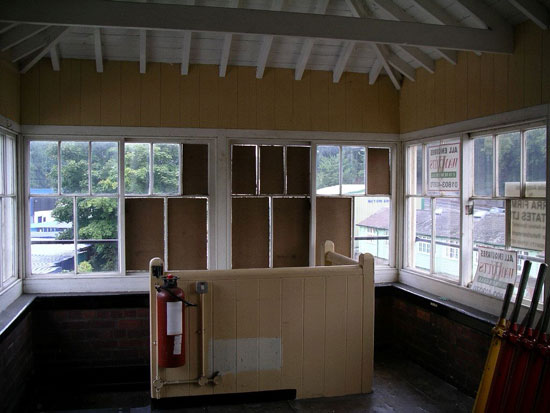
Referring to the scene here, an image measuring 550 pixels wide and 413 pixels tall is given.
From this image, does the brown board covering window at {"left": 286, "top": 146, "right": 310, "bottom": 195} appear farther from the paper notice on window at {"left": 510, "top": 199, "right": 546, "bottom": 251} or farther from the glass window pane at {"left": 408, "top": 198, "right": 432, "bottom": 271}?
the paper notice on window at {"left": 510, "top": 199, "right": 546, "bottom": 251}

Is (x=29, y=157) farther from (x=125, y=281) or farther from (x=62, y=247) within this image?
(x=125, y=281)

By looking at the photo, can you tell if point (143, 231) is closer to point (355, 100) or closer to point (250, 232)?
point (250, 232)

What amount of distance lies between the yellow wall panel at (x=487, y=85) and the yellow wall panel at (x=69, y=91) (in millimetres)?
4307

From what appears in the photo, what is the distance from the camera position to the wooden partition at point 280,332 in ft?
12.5

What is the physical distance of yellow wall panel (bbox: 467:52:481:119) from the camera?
15.2 feet

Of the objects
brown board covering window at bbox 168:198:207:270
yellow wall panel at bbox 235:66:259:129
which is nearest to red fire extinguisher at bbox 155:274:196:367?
brown board covering window at bbox 168:198:207:270

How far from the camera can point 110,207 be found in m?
5.50

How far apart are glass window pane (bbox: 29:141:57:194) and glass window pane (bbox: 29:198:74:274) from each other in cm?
14

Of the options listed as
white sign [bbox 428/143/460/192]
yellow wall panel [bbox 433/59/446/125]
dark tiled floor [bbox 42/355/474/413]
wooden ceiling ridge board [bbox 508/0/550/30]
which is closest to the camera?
wooden ceiling ridge board [bbox 508/0/550/30]

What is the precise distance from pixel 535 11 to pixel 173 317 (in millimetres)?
3744

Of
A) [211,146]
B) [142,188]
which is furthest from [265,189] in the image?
[142,188]

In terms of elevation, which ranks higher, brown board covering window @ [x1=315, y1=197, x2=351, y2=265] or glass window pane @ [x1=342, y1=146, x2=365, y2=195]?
glass window pane @ [x1=342, y1=146, x2=365, y2=195]

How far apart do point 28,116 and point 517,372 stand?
210 inches

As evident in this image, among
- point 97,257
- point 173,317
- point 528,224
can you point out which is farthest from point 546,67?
point 97,257
